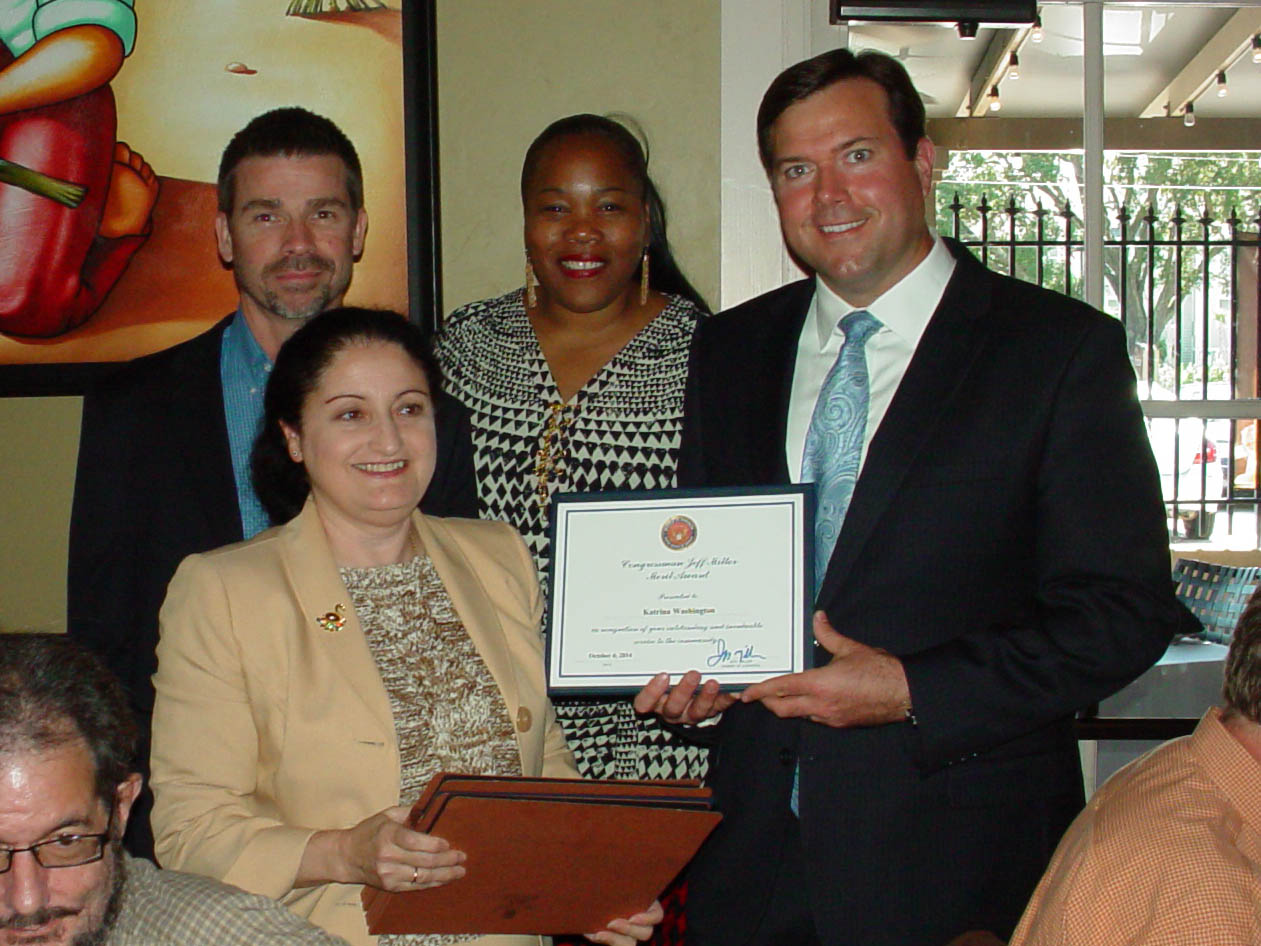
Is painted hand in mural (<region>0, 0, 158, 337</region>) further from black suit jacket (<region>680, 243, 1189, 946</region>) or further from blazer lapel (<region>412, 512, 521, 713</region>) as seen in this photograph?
black suit jacket (<region>680, 243, 1189, 946</region>)

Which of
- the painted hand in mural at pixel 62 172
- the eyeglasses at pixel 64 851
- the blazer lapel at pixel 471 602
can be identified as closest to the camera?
the eyeglasses at pixel 64 851

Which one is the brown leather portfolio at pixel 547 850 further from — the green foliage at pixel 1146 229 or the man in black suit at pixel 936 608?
the green foliage at pixel 1146 229

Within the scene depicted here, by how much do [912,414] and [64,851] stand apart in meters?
1.39

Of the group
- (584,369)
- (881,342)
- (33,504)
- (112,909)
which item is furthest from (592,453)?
(33,504)

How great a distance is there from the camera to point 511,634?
239 cm

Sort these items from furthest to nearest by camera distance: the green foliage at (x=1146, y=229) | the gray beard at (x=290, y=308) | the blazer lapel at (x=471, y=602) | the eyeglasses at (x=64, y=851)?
the green foliage at (x=1146, y=229) → the gray beard at (x=290, y=308) → the blazer lapel at (x=471, y=602) → the eyeglasses at (x=64, y=851)

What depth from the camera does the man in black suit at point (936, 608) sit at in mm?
2146

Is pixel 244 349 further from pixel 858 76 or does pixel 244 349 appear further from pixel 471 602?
pixel 858 76

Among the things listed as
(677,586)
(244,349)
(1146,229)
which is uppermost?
(1146,229)

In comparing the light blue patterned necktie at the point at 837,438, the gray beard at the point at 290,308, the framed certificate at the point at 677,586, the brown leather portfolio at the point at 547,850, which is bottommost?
the brown leather portfolio at the point at 547,850

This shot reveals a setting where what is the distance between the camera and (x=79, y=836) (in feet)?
5.45

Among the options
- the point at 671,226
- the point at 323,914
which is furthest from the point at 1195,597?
the point at 323,914

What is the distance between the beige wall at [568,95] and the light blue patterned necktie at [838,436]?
1158mm
